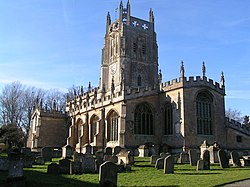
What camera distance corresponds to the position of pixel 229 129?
29781 mm

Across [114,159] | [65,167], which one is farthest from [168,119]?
[65,167]

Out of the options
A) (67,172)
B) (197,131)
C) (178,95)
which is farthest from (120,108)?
(67,172)

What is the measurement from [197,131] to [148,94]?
20.3 feet

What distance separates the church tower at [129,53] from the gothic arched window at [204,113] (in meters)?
18.6

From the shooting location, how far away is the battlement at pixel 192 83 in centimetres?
2845

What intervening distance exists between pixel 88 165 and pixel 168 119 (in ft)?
53.4

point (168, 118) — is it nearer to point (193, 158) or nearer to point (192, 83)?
point (192, 83)

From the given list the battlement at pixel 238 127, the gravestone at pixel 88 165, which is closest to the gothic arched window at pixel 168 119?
the battlement at pixel 238 127

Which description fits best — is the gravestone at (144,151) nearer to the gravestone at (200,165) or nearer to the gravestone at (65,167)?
the gravestone at (200,165)

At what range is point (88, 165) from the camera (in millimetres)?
14727

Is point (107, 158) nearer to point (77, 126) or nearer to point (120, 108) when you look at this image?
point (120, 108)

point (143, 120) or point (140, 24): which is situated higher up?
point (140, 24)

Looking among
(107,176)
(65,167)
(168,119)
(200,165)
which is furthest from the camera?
(168,119)

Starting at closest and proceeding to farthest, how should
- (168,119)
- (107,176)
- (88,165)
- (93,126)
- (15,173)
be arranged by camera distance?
(107,176) → (15,173) → (88,165) → (168,119) → (93,126)
